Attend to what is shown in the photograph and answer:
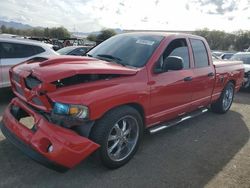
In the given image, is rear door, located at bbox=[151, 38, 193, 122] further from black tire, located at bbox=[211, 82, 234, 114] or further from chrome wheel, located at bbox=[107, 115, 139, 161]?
black tire, located at bbox=[211, 82, 234, 114]

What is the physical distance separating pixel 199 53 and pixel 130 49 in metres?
1.69

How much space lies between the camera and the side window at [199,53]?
5305 mm

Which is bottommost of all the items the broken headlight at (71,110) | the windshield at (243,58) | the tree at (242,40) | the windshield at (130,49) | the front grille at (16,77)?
the tree at (242,40)

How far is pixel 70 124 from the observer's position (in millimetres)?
3244

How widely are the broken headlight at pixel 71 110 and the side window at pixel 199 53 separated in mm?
2811

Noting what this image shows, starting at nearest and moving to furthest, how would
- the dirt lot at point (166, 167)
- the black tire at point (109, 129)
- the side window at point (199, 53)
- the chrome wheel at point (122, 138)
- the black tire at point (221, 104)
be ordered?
the black tire at point (109, 129)
the dirt lot at point (166, 167)
the chrome wheel at point (122, 138)
the side window at point (199, 53)
the black tire at point (221, 104)

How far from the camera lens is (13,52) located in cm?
699

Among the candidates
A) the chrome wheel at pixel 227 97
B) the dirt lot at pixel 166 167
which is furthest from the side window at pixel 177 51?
the chrome wheel at pixel 227 97

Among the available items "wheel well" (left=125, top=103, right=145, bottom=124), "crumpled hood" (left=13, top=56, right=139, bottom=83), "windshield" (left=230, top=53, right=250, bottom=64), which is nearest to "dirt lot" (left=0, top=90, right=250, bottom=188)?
"wheel well" (left=125, top=103, right=145, bottom=124)

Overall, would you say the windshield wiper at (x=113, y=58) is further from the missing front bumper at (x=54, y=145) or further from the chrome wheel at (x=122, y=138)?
the missing front bumper at (x=54, y=145)

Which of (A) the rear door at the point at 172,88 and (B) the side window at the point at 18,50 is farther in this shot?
(B) the side window at the point at 18,50

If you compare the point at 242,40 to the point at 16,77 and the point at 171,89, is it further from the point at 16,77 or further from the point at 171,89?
the point at 16,77

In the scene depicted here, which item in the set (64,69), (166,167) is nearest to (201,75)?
(166,167)

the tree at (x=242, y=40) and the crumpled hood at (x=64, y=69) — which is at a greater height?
the crumpled hood at (x=64, y=69)
